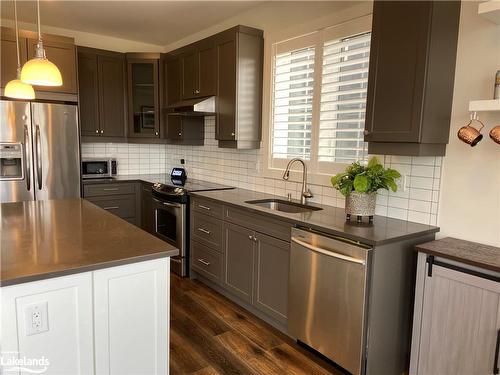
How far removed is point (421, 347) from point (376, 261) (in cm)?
56

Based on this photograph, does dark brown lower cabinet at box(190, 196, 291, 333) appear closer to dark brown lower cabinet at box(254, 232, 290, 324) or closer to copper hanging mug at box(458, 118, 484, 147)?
dark brown lower cabinet at box(254, 232, 290, 324)

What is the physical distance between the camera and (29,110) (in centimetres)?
375

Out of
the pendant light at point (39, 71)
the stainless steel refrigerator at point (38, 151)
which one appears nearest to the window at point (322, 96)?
the pendant light at point (39, 71)

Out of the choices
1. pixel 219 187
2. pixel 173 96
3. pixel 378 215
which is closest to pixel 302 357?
pixel 378 215

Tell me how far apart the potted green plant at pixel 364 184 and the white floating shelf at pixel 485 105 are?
55 centimetres

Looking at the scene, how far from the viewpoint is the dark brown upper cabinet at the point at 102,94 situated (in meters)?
4.54

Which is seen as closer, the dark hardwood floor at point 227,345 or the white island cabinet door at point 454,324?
the white island cabinet door at point 454,324

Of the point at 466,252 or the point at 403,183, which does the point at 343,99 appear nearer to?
the point at 403,183

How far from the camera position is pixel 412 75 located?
207 centimetres

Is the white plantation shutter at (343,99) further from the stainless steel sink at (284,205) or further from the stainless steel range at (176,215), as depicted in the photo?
the stainless steel range at (176,215)

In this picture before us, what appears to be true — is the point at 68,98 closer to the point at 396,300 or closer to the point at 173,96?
the point at 173,96

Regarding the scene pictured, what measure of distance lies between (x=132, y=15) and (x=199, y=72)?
92cm

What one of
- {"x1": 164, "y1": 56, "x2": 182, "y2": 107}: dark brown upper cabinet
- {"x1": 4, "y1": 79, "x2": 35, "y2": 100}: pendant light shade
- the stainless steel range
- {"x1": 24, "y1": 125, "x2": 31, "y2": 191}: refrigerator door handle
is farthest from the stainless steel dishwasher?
{"x1": 24, "y1": 125, "x2": 31, "y2": 191}: refrigerator door handle

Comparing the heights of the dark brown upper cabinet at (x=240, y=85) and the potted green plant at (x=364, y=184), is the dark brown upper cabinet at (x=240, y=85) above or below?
above
